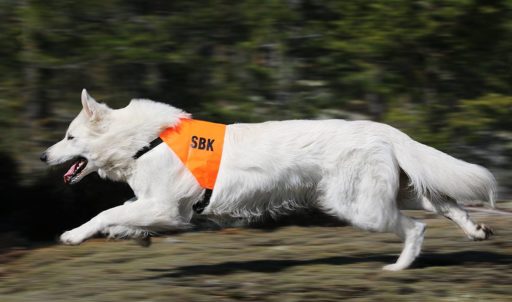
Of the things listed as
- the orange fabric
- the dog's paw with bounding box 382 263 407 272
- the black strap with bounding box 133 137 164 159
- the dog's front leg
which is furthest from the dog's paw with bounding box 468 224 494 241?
the black strap with bounding box 133 137 164 159

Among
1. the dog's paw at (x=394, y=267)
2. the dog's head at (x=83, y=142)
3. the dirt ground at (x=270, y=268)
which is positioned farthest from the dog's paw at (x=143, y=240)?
the dog's paw at (x=394, y=267)

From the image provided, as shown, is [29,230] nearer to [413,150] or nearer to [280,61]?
[280,61]

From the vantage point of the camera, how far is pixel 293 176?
726cm

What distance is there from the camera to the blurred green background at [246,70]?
1064 cm

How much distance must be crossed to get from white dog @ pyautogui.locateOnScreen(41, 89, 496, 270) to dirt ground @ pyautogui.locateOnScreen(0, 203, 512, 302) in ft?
1.39

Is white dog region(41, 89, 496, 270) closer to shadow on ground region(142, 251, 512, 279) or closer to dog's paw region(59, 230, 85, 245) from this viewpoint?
dog's paw region(59, 230, 85, 245)

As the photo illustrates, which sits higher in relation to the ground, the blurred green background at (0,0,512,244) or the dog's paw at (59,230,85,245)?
the blurred green background at (0,0,512,244)

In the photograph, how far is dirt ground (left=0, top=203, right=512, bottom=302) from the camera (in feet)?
22.1

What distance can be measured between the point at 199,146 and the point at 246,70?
12.7ft

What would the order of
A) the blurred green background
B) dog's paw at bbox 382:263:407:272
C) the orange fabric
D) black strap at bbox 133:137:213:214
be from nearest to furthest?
dog's paw at bbox 382:263:407:272 → the orange fabric → black strap at bbox 133:137:213:214 → the blurred green background

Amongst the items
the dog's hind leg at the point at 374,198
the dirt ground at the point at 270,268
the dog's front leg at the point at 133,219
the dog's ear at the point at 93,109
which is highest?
the dog's ear at the point at 93,109

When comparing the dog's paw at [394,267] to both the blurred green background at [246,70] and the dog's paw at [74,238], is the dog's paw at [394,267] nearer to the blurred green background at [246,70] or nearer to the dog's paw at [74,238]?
the dog's paw at [74,238]

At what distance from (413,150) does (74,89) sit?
17.2ft

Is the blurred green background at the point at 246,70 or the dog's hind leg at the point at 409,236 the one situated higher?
the blurred green background at the point at 246,70
